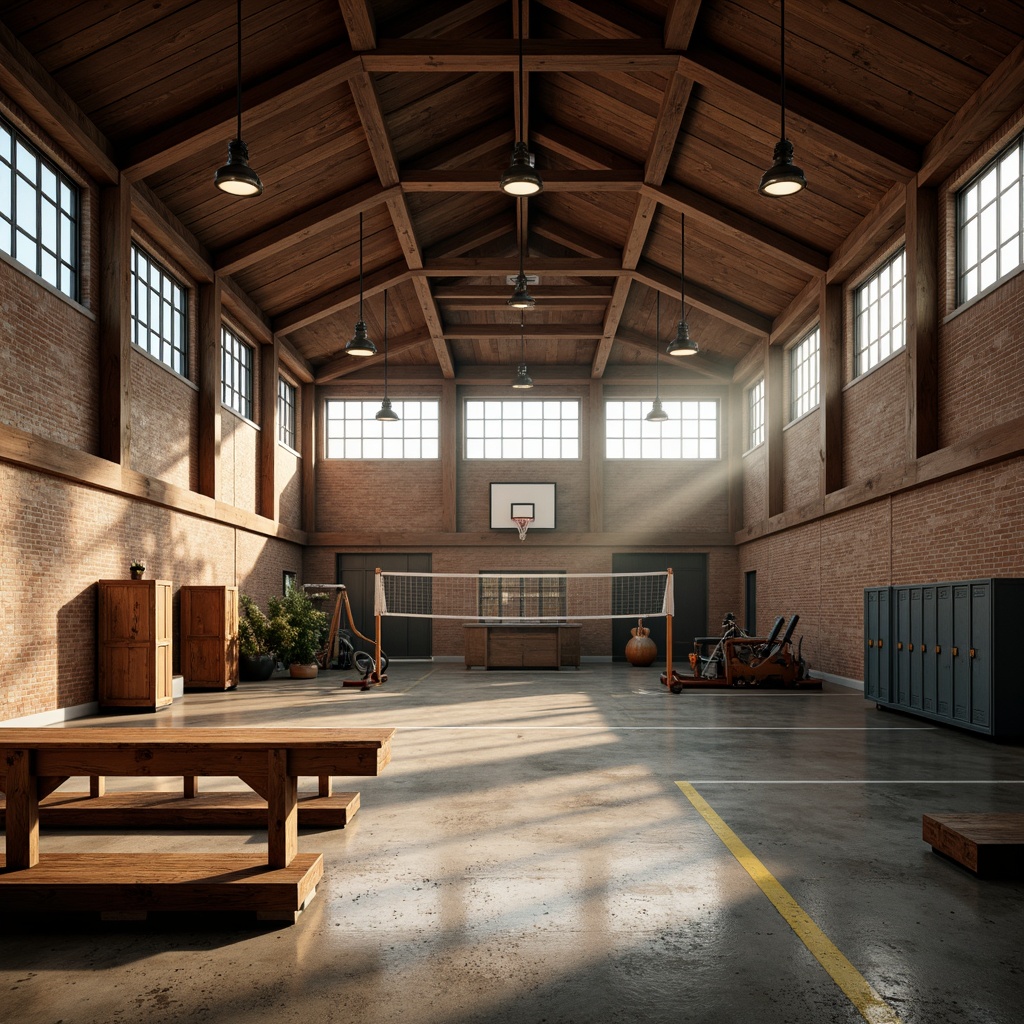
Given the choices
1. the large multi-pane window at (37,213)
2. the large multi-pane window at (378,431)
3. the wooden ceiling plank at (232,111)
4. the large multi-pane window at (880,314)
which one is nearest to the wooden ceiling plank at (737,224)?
the large multi-pane window at (880,314)

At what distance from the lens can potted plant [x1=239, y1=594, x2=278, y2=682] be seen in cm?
1452

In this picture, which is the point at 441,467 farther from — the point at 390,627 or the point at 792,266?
the point at 792,266

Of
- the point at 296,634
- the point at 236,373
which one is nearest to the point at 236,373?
the point at 236,373

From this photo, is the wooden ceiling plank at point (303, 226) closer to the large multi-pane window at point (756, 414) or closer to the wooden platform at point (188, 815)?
→ the large multi-pane window at point (756, 414)

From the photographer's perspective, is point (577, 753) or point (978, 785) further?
point (577, 753)

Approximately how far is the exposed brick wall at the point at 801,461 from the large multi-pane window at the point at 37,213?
36.8ft

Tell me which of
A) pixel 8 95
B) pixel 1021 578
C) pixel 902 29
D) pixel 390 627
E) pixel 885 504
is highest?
pixel 902 29

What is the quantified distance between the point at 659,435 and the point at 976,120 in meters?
11.5

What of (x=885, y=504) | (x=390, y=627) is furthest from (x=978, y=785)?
(x=390, y=627)

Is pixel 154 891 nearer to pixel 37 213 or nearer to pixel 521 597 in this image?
pixel 37 213

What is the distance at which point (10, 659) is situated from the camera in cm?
832

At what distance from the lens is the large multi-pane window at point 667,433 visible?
786 inches

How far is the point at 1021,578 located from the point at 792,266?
7784 mm

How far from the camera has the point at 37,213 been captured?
29.5 ft
